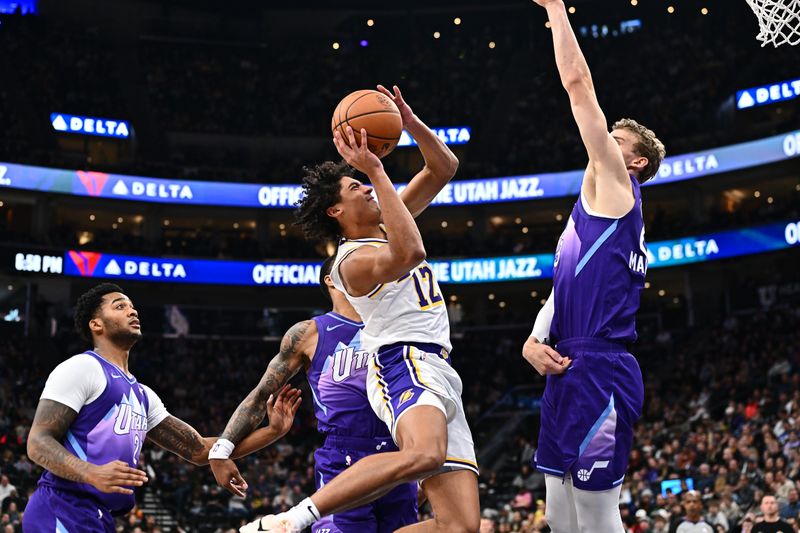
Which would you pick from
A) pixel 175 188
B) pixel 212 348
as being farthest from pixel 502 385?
pixel 175 188

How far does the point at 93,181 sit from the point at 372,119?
2736 cm

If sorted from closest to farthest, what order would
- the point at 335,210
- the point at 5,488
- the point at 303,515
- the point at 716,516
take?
the point at 303,515 < the point at 335,210 < the point at 716,516 < the point at 5,488

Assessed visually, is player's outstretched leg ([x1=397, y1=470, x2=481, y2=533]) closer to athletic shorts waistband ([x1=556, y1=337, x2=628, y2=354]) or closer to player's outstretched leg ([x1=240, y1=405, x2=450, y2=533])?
player's outstretched leg ([x1=240, y1=405, x2=450, y2=533])

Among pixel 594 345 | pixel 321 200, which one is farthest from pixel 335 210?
pixel 594 345

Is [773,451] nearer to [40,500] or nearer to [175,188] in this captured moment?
[40,500]

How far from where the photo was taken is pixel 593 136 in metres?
5.09

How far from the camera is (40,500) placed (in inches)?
226

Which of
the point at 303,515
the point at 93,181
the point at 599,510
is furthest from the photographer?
the point at 93,181

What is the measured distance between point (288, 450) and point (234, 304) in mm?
11375

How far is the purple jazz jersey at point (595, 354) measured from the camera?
5.06m

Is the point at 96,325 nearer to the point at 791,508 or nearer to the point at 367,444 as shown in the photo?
the point at 367,444

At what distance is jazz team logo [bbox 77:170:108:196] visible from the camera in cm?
3125

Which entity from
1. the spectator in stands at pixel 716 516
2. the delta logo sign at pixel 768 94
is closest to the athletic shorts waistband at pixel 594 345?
the spectator in stands at pixel 716 516

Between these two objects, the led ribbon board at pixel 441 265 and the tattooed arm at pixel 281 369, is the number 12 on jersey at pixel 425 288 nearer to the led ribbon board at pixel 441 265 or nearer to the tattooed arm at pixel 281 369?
the tattooed arm at pixel 281 369
